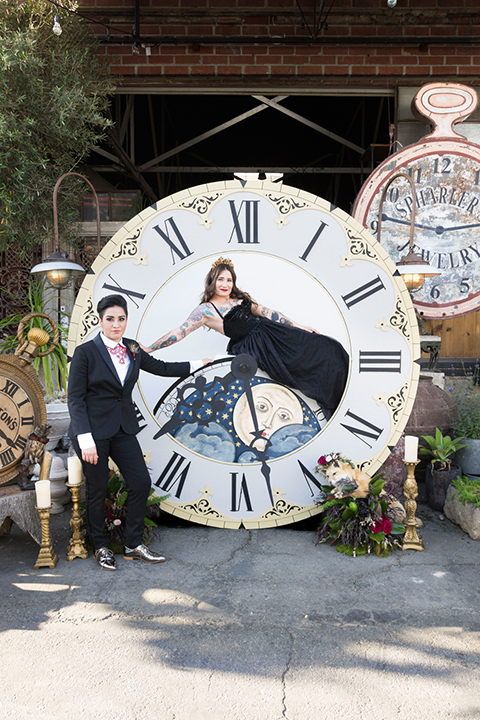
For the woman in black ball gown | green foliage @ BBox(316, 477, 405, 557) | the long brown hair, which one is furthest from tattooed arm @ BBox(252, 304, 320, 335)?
green foliage @ BBox(316, 477, 405, 557)

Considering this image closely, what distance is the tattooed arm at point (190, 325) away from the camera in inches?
129

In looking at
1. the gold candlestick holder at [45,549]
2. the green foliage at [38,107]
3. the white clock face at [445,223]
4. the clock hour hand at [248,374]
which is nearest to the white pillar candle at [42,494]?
the gold candlestick holder at [45,549]

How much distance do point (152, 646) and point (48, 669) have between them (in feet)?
1.39

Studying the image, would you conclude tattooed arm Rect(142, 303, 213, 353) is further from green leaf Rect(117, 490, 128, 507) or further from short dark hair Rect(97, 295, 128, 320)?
green leaf Rect(117, 490, 128, 507)

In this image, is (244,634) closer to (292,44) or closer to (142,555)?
(142,555)

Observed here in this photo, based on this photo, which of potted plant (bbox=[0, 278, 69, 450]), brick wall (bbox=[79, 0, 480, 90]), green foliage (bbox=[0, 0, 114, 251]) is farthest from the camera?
brick wall (bbox=[79, 0, 480, 90])

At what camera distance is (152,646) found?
2100 mm

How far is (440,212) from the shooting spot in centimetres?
405

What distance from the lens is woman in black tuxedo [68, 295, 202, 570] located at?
106 inches

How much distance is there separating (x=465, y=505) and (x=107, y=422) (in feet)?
7.95

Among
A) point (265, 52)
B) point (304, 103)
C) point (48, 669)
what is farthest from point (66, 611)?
point (304, 103)

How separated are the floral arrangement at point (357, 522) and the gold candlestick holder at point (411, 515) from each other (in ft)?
0.18

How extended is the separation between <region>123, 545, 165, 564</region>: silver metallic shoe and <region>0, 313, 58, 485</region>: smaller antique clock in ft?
2.80

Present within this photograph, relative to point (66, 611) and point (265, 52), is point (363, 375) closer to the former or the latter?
point (66, 611)
